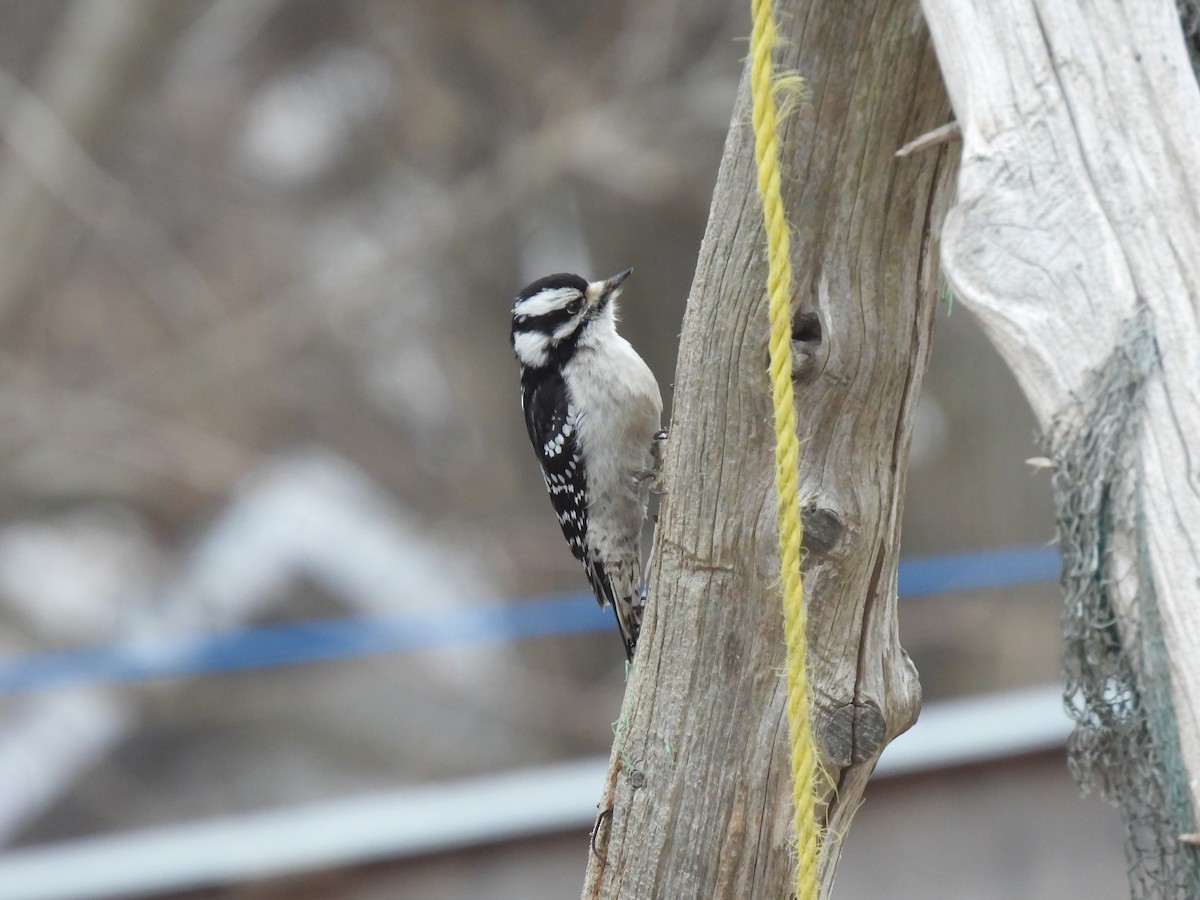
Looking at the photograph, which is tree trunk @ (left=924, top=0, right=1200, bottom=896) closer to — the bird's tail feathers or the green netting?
the green netting

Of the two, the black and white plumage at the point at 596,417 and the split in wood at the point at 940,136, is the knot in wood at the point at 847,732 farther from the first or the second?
the black and white plumage at the point at 596,417

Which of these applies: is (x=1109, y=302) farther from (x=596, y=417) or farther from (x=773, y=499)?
(x=596, y=417)

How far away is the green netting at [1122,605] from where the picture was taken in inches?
49.5

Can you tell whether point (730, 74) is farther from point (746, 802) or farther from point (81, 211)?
point (746, 802)

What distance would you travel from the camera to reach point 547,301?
363 cm

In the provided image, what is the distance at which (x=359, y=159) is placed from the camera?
9359 millimetres

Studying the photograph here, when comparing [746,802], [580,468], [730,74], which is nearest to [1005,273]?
[746,802]

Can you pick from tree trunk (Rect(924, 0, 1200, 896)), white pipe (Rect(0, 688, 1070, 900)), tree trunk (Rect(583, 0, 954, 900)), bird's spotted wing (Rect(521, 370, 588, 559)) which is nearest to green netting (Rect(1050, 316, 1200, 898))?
tree trunk (Rect(924, 0, 1200, 896))

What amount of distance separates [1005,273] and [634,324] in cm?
727

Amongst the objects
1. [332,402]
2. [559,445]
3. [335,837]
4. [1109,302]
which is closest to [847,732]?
[1109,302]

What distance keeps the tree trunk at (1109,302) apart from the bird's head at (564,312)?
7.32 feet

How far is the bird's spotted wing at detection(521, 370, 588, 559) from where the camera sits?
368 cm

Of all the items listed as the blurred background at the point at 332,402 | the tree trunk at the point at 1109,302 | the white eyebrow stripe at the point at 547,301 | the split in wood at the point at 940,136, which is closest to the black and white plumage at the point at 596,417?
the white eyebrow stripe at the point at 547,301

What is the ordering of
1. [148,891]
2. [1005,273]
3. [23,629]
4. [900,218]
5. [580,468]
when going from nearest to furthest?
[1005,273] < [900,218] < [580,468] < [148,891] < [23,629]
